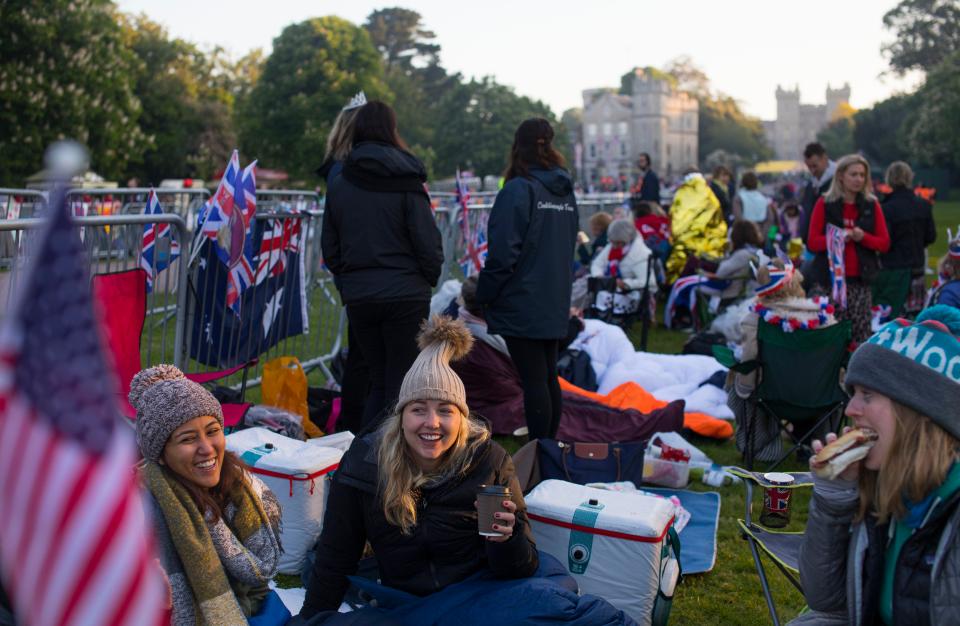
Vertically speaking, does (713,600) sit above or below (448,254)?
below

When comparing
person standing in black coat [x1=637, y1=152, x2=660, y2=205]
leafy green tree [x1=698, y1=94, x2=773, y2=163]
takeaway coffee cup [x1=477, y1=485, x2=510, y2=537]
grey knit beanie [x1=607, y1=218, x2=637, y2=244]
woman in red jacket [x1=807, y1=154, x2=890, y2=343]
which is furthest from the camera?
leafy green tree [x1=698, y1=94, x2=773, y2=163]

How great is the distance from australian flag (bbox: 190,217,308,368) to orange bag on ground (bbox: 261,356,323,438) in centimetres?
20

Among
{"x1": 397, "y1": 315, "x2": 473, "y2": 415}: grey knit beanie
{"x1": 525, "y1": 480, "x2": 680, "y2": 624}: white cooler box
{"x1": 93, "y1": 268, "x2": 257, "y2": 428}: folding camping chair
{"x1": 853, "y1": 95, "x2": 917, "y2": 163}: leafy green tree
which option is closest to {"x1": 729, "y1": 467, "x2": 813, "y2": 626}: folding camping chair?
{"x1": 525, "y1": 480, "x2": 680, "y2": 624}: white cooler box

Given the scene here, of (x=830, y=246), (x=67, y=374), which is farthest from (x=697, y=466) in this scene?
(x=67, y=374)

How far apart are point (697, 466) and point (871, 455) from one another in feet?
11.8

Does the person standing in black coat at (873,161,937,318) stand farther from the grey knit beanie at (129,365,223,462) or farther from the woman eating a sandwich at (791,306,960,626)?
the grey knit beanie at (129,365,223,462)

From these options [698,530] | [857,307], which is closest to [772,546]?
[698,530]

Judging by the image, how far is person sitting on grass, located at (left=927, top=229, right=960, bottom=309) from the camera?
6.74 metres

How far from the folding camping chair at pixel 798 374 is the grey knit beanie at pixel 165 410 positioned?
156 inches

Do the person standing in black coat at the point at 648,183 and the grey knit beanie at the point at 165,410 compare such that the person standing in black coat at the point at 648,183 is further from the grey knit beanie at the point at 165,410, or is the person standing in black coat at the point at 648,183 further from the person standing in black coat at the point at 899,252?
the grey knit beanie at the point at 165,410

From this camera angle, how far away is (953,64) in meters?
50.5

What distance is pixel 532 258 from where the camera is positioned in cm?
560

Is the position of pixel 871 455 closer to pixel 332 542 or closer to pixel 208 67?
pixel 332 542

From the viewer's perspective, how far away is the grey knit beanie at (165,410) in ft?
10.2
